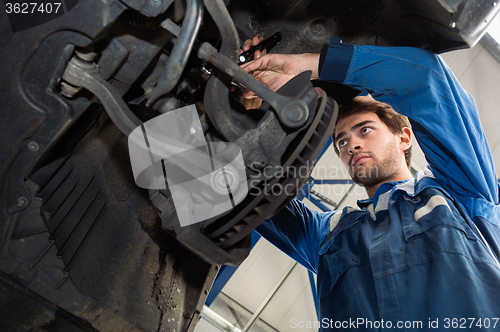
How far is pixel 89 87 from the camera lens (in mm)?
809

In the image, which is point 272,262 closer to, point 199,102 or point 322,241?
point 322,241

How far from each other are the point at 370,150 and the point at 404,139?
1.05 ft

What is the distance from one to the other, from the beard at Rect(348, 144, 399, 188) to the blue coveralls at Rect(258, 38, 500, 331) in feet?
0.74

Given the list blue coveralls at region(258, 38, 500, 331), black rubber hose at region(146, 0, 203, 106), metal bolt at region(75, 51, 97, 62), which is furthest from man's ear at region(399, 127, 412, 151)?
metal bolt at region(75, 51, 97, 62)

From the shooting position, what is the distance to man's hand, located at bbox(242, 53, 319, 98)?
1.22 metres

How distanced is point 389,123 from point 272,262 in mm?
5948

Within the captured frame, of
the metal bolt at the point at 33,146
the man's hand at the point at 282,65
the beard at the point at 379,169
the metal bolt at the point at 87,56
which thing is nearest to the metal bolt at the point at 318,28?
the man's hand at the point at 282,65

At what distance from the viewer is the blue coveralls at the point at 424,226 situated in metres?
1.07

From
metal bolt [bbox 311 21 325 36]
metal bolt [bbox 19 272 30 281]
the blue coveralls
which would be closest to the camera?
metal bolt [bbox 19 272 30 281]

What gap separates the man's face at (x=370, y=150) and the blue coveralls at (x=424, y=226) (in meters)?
0.24

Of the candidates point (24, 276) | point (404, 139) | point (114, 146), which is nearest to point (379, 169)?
point (404, 139)

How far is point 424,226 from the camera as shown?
4.07 feet

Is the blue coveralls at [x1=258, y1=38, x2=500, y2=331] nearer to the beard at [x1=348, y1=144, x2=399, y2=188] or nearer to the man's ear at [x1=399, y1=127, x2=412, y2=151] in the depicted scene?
the beard at [x1=348, y1=144, x2=399, y2=188]

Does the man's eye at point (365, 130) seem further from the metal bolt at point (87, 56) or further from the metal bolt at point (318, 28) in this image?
the metal bolt at point (87, 56)
